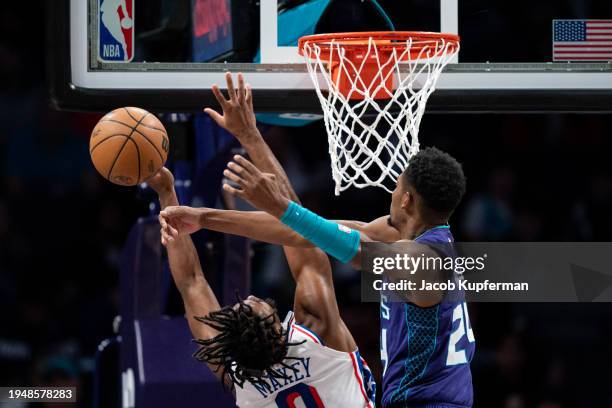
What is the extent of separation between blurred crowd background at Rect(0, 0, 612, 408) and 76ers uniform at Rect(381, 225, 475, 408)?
10.3ft

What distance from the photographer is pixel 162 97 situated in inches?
159

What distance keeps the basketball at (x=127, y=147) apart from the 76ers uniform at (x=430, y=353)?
97cm

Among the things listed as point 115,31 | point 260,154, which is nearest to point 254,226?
point 260,154

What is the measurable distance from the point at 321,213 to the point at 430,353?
3.61 m

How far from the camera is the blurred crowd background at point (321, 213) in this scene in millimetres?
6781

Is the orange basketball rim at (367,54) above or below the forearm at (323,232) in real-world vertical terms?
above

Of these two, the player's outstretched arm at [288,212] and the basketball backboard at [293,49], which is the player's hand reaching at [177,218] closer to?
the player's outstretched arm at [288,212]

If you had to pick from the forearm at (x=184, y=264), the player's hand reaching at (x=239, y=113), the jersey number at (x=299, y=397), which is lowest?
the jersey number at (x=299, y=397)

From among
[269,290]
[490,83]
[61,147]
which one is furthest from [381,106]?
[61,147]

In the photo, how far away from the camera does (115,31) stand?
4.07 meters

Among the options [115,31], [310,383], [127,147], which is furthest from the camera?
[115,31]

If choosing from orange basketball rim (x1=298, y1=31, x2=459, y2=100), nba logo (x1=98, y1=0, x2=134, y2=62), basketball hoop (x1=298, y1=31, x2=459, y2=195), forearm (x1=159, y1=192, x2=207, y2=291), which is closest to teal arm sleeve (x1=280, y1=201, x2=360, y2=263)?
basketball hoop (x1=298, y1=31, x2=459, y2=195)

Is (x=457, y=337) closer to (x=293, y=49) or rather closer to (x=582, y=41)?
(x=293, y=49)

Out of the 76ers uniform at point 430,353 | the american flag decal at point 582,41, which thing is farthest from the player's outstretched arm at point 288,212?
the american flag decal at point 582,41
